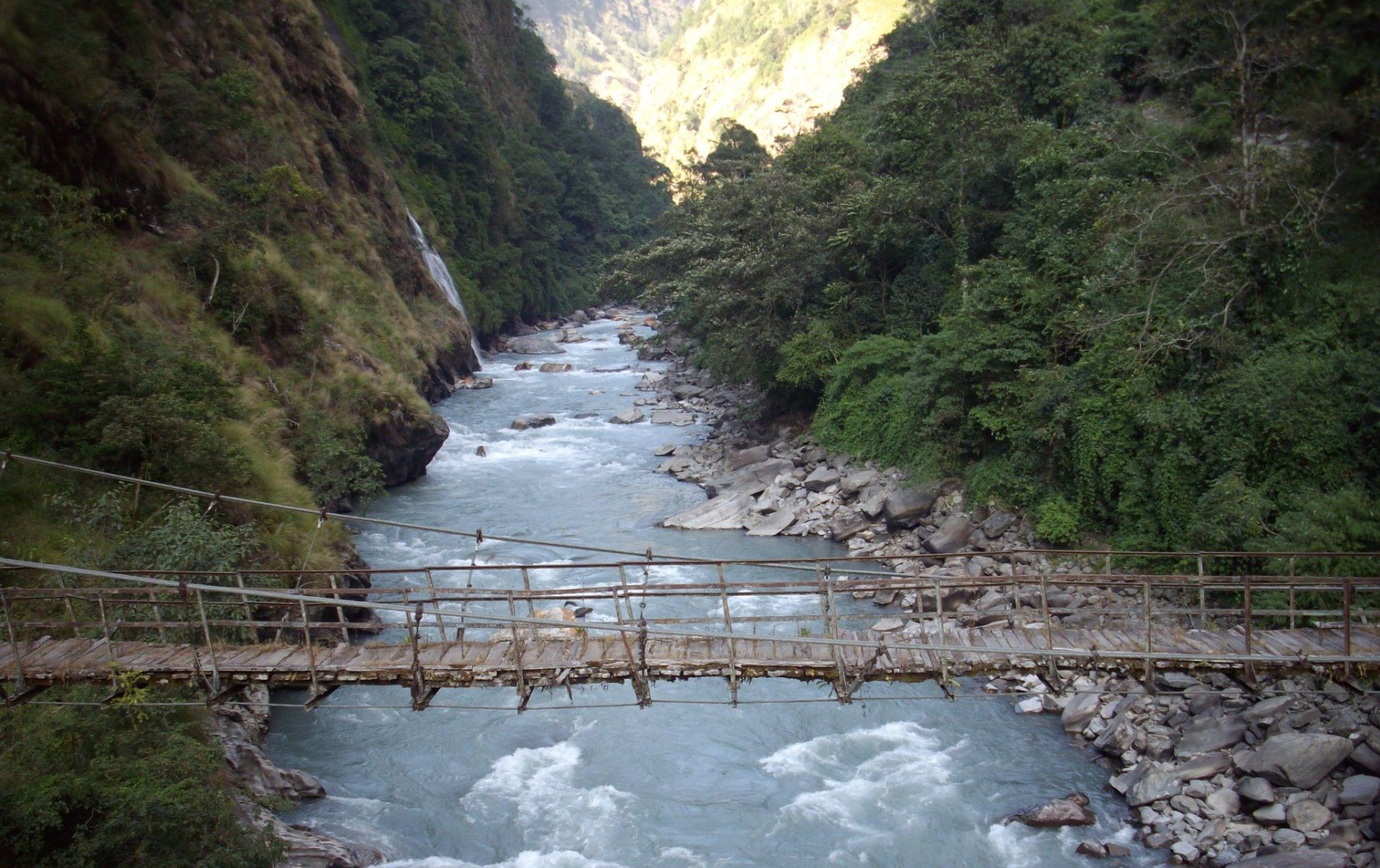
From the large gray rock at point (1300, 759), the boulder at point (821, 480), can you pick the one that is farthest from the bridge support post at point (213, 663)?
the boulder at point (821, 480)

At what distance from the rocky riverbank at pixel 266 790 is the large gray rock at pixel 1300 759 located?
29.7 feet

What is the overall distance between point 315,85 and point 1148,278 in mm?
24813

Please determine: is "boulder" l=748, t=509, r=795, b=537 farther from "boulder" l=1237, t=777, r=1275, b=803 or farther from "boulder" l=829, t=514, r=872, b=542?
"boulder" l=1237, t=777, r=1275, b=803

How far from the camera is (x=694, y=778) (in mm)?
10469

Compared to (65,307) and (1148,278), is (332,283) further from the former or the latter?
(1148,278)

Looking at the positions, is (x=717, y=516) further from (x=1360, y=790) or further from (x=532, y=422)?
(x=1360, y=790)

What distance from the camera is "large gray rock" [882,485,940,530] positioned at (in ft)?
54.8

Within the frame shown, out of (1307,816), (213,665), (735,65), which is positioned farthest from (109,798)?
(735,65)

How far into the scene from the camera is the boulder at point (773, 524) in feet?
57.6

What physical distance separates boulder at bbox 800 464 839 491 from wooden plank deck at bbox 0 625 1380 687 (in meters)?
10.7

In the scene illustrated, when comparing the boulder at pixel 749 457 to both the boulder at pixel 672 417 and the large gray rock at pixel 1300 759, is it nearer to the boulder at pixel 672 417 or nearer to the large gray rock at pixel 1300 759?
the boulder at pixel 672 417

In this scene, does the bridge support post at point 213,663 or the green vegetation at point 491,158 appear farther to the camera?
the green vegetation at point 491,158

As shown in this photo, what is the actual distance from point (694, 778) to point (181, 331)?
11282mm

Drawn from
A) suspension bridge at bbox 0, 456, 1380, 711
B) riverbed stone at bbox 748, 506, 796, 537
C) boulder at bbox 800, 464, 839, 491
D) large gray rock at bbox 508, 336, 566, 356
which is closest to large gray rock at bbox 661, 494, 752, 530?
riverbed stone at bbox 748, 506, 796, 537
